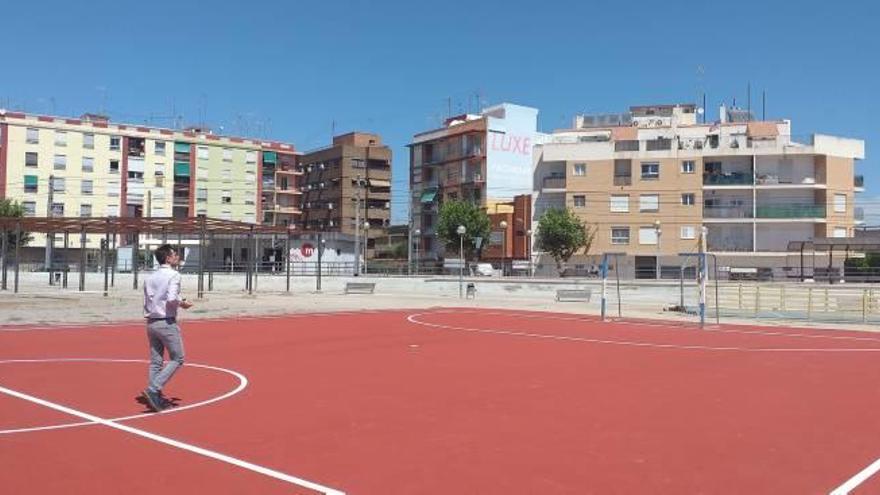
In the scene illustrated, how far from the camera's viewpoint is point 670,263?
238 ft

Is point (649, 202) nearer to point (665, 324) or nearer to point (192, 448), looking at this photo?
point (665, 324)

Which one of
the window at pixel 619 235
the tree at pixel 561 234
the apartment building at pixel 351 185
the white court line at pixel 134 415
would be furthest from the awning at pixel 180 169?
the white court line at pixel 134 415

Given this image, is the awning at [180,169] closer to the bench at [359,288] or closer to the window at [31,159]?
the window at [31,159]

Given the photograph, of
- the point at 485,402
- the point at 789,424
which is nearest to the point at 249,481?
the point at 485,402

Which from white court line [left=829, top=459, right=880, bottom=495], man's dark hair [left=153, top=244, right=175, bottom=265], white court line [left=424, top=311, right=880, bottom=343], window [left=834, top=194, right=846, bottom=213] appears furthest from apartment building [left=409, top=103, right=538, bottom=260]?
white court line [left=829, top=459, right=880, bottom=495]

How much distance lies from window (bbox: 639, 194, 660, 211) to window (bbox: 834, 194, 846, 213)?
1486 cm

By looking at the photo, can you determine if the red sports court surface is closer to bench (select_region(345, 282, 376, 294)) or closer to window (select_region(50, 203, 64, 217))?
bench (select_region(345, 282, 376, 294))

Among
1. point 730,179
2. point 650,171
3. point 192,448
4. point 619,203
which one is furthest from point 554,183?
point 192,448

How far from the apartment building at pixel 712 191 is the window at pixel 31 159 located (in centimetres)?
5582

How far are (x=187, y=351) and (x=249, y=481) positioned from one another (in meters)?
9.92

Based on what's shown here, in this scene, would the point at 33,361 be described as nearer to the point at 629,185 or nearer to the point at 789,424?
the point at 789,424

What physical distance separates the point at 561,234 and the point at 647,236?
A: 8.07m

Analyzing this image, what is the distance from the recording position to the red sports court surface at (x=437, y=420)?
659 cm

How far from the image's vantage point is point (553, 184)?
79.8 metres
